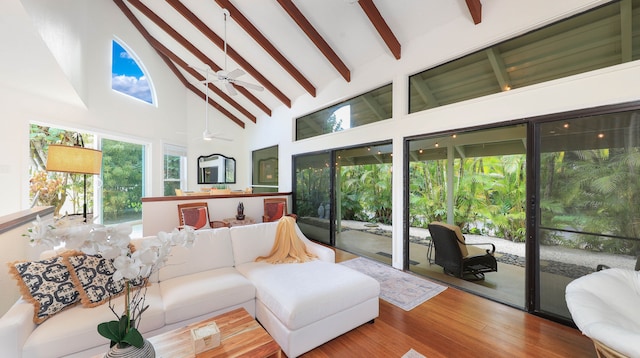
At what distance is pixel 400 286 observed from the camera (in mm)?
3104

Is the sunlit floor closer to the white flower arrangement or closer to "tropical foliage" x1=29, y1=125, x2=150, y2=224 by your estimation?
the white flower arrangement

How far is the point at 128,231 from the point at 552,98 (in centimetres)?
351

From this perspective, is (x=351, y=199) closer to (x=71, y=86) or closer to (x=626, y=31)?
(x=626, y=31)

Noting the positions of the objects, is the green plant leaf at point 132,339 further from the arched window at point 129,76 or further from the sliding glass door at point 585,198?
the arched window at point 129,76

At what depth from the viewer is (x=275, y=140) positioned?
654cm

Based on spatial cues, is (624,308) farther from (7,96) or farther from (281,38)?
(7,96)

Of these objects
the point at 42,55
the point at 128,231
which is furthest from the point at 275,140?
the point at 128,231

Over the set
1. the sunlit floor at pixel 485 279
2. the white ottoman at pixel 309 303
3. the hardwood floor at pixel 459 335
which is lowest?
the hardwood floor at pixel 459 335

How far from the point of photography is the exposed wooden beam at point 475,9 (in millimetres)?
2689

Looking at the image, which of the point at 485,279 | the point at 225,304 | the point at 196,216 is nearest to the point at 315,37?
the point at 196,216

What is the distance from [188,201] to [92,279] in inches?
91.5

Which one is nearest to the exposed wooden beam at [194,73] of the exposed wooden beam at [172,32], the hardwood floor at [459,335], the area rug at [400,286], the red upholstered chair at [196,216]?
the exposed wooden beam at [172,32]

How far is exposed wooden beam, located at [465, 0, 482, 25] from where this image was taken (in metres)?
2.69

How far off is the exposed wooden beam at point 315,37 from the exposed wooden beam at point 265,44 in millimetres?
827
